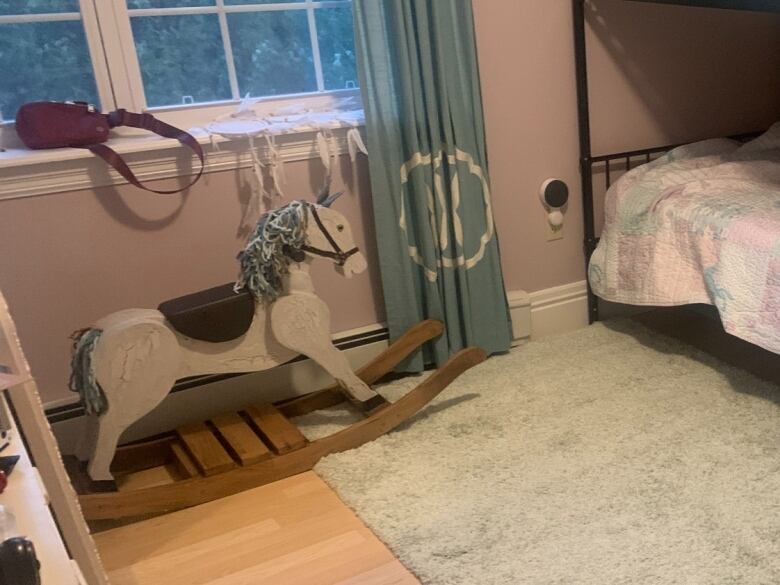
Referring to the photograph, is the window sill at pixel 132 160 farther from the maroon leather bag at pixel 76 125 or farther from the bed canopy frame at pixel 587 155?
the bed canopy frame at pixel 587 155

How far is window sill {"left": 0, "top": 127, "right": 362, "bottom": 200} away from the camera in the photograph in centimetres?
179

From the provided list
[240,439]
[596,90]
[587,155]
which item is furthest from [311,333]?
[596,90]

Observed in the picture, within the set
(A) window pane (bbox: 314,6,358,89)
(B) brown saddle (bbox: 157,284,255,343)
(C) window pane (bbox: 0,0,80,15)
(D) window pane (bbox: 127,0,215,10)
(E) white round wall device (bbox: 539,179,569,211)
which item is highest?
(C) window pane (bbox: 0,0,80,15)

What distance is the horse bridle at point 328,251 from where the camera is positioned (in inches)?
71.6

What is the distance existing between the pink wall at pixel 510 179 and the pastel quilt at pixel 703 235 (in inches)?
7.7

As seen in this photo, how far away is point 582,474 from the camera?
5.52 ft

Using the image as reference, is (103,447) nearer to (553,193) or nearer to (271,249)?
(271,249)

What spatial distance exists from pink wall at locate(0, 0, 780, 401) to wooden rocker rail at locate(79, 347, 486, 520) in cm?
38

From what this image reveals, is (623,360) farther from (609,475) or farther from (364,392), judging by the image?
(364,392)

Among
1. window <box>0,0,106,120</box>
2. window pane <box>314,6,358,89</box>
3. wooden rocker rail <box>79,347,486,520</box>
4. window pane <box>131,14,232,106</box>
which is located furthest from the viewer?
window pane <box>314,6,358,89</box>

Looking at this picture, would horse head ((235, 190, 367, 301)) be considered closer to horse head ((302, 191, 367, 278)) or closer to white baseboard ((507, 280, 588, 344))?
horse head ((302, 191, 367, 278))

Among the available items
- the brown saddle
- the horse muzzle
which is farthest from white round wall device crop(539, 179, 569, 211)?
the brown saddle

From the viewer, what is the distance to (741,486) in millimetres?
1583

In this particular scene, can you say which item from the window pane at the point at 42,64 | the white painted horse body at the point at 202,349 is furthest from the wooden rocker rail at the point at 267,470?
the window pane at the point at 42,64
